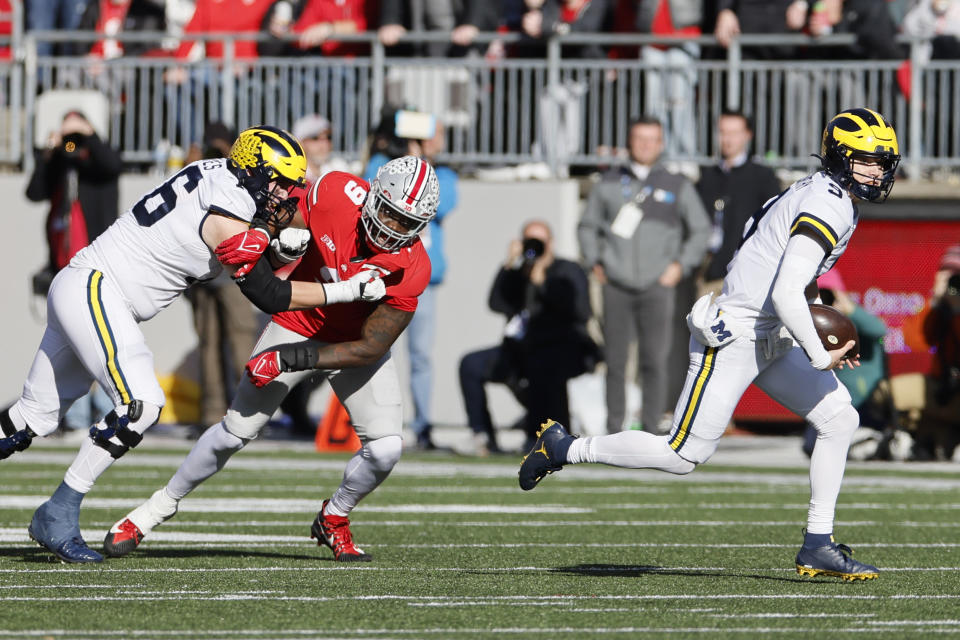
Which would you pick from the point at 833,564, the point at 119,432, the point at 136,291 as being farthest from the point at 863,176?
the point at 119,432

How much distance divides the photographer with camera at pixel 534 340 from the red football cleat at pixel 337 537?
509 centimetres

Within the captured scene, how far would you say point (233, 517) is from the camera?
29.6 feet

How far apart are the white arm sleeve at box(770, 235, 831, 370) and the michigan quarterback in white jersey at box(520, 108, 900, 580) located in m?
0.15

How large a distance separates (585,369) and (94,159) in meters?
3.90

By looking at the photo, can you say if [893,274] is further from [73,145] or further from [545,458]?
[545,458]

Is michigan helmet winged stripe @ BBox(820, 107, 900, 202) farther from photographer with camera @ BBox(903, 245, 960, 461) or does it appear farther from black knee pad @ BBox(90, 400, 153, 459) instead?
photographer with camera @ BBox(903, 245, 960, 461)

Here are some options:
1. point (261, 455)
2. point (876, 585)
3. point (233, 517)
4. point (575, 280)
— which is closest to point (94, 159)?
point (261, 455)

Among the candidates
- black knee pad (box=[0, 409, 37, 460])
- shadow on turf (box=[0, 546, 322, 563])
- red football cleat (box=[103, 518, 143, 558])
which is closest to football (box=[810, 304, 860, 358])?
shadow on turf (box=[0, 546, 322, 563])

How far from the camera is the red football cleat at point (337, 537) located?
7461 millimetres

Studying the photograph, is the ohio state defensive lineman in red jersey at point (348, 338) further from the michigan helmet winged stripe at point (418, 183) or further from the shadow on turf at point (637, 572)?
A: the shadow on turf at point (637, 572)

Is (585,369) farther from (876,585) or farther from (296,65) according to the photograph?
(876,585)

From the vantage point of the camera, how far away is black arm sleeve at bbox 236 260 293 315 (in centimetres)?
686

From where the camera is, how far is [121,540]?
7.27 metres

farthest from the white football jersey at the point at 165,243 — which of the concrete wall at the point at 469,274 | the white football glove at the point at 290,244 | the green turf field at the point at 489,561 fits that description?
the concrete wall at the point at 469,274
